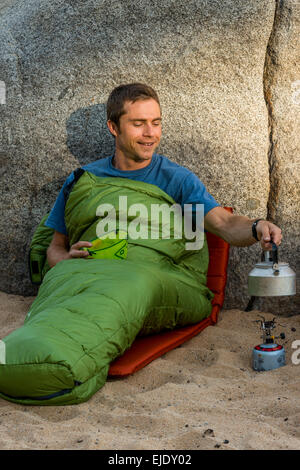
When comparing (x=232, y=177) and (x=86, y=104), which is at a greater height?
(x=86, y=104)

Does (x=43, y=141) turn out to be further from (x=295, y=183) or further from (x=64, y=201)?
(x=295, y=183)

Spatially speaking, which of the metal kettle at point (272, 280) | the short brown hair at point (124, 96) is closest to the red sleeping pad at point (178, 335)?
the metal kettle at point (272, 280)

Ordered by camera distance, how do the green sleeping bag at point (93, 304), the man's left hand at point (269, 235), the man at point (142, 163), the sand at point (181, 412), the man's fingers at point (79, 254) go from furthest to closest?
1. the man at point (142, 163)
2. the man's fingers at point (79, 254)
3. the man's left hand at point (269, 235)
4. the green sleeping bag at point (93, 304)
5. the sand at point (181, 412)

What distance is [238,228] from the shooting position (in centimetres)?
310

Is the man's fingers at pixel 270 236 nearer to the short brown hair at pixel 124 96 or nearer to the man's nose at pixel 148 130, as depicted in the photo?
the man's nose at pixel 148 130

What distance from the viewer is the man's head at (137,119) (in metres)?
3.43

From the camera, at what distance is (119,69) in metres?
4.02

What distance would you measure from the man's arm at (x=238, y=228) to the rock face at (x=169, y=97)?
55cm

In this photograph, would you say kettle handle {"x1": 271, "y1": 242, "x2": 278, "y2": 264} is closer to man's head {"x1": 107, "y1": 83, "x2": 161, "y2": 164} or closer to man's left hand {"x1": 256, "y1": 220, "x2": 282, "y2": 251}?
man's left hand {"x1": 256, "y1": 220, "x2": 282, "y2": 251}

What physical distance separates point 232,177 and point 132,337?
146 centimetres

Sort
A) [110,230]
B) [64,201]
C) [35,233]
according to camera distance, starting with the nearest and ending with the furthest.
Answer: [110,230] < [64,201] < [35,233]

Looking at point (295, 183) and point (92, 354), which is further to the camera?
point (295, 183)
